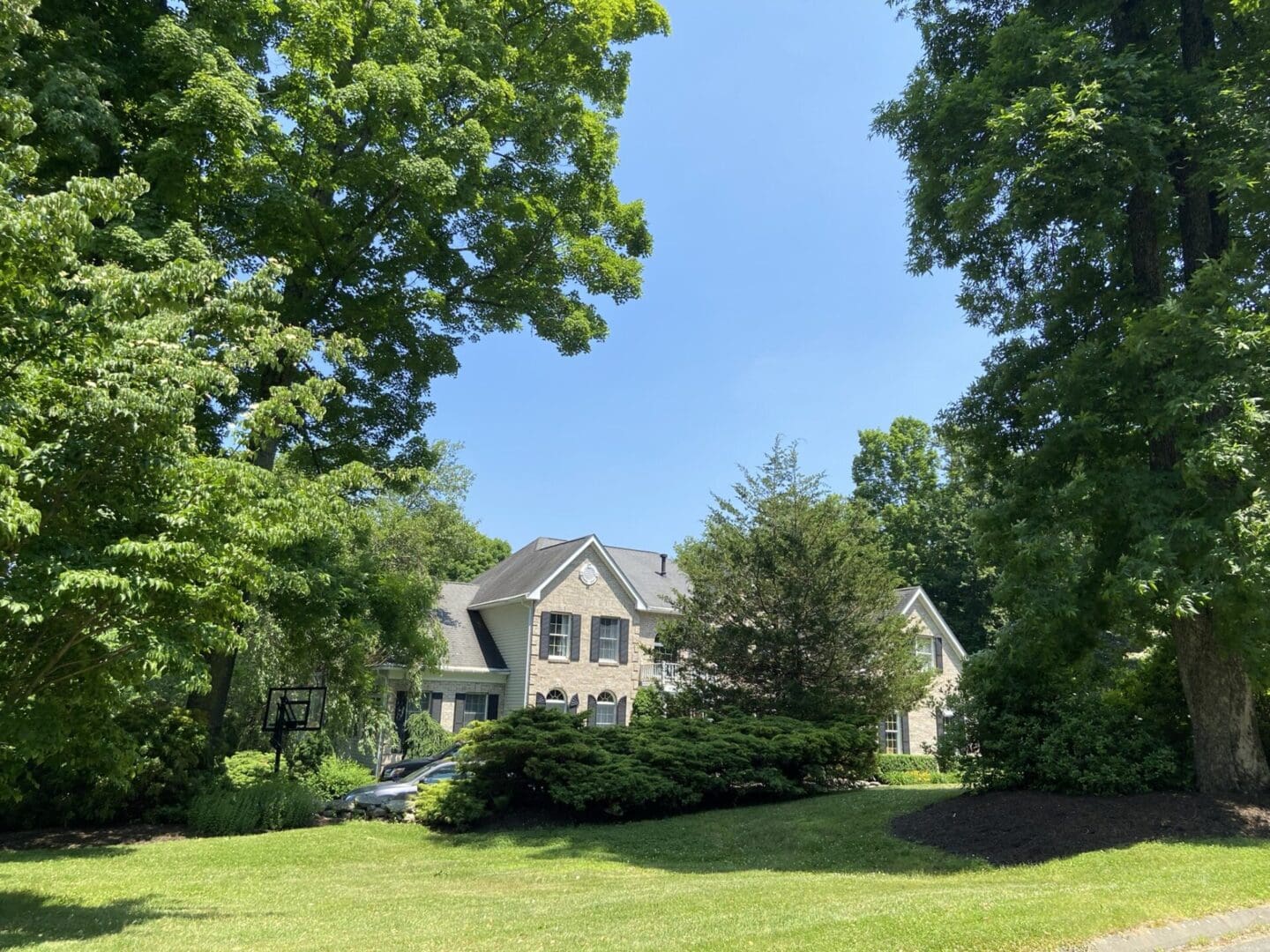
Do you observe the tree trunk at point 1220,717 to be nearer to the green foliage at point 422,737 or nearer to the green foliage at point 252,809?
the green foliage at point 252,809

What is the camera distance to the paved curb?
19.3ft

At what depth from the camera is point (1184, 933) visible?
628 centimetres

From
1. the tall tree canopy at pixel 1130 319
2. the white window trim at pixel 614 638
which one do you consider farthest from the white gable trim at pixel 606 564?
the tall tree canopy at pixel 1130 319

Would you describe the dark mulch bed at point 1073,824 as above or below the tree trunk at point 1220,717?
below

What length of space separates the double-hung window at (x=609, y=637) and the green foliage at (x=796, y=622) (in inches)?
390

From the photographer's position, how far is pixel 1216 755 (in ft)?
37.4

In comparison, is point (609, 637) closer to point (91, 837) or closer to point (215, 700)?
point (215, 700)

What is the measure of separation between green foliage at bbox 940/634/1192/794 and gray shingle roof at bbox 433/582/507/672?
1991cm

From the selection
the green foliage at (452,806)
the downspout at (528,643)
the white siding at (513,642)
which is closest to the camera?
the green foliage at (452,806)

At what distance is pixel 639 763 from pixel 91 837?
901cm

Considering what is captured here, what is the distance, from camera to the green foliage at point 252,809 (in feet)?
47.7

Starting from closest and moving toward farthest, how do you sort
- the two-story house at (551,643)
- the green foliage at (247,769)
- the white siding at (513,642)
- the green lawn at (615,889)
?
the green lawn at (615,889), the green foliage at (247,769), the two-story house at (551,643), the white siding at (513,642)

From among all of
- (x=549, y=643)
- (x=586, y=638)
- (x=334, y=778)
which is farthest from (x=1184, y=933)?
(x=586, y=638)

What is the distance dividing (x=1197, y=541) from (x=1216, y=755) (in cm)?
332
